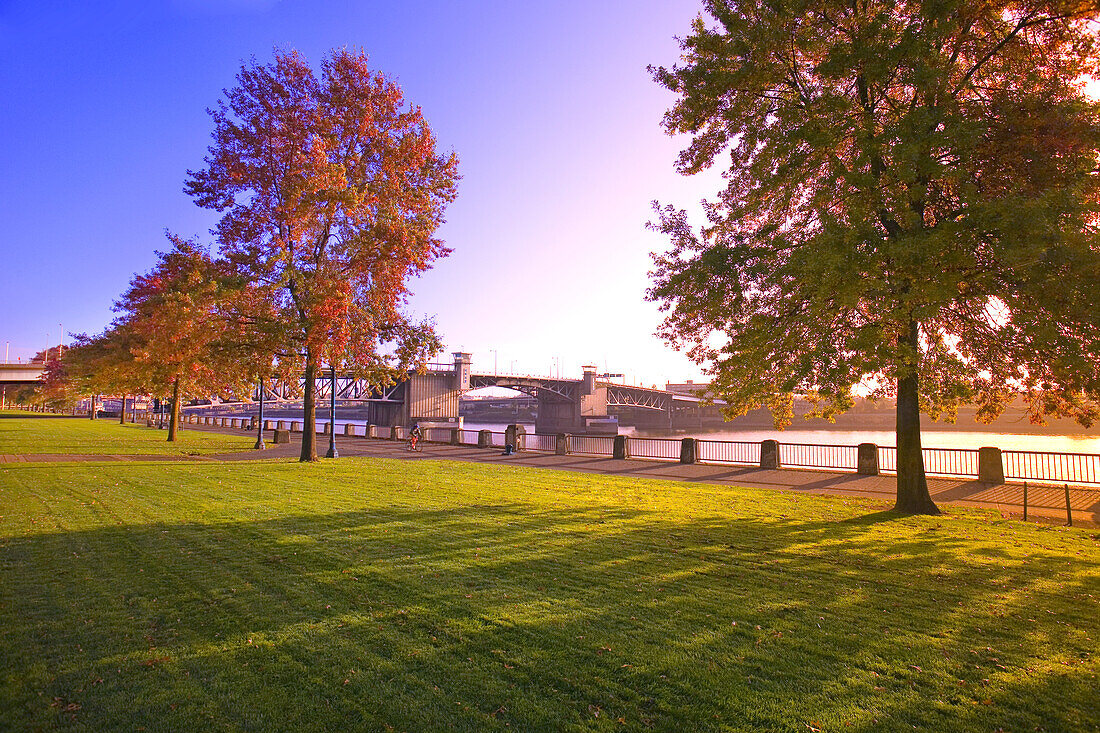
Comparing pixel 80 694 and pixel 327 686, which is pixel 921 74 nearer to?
pixel 327 686

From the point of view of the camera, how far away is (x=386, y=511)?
11453 mm

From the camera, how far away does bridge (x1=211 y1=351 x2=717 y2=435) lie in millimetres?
72438

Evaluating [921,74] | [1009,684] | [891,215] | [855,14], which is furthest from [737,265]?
[1009,684]

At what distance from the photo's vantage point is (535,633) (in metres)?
5.36

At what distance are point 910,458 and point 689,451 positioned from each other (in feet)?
34.0

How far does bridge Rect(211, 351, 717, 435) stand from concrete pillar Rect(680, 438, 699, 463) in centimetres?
4169

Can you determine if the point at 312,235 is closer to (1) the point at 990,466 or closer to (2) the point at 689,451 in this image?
(2) the point at 689,451

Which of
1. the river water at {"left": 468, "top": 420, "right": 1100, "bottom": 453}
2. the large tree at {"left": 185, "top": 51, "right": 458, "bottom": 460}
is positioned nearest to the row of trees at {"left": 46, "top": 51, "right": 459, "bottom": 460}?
the large tree at {"left": 185, "top": 51, "right": 458, "bottom": 460}

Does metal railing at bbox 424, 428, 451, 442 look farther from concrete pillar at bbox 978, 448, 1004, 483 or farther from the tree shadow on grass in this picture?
the tree shadow on grass

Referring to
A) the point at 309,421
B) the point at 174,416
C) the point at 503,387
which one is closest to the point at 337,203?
the point at 309,421

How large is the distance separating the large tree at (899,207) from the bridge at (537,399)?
171ft

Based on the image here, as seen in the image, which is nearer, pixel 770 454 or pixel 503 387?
pixel 770 454

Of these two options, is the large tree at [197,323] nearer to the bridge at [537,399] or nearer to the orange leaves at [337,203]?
the orange leaves at [337,203]

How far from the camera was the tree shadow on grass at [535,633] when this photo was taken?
13.5ft
